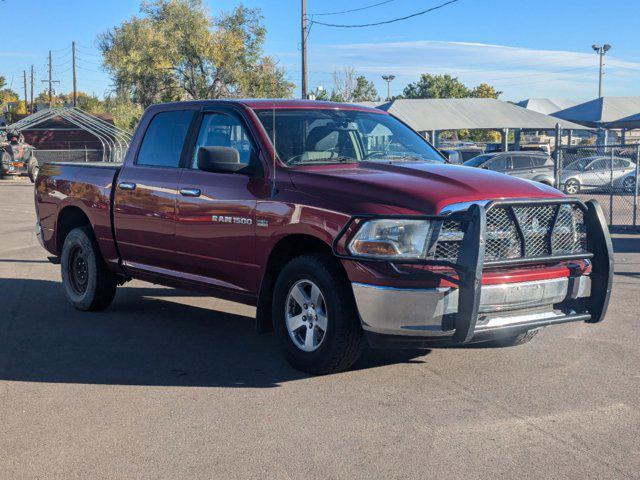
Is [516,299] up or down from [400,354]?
up

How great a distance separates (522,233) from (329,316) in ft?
4.53

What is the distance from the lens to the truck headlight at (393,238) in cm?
533

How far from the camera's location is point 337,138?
22.6ft

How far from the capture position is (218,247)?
263 inches

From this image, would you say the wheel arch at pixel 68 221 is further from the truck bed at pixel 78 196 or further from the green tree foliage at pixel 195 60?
the green tree foliage at pixel 195 60

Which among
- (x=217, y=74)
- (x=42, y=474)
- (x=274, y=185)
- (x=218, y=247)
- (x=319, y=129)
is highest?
(x=217, y=74)

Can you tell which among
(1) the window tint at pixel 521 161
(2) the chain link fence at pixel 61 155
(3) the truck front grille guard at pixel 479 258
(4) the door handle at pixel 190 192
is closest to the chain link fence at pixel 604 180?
(1) the window tint at pixel 521 161

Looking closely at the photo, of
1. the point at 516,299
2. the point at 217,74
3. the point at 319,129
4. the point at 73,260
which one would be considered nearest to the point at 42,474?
the point at 516,299

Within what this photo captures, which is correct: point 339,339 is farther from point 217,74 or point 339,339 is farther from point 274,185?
point 217,74

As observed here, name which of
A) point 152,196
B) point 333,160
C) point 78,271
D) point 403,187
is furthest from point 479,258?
point 78,271

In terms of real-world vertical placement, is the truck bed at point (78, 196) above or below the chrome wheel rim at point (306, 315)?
above

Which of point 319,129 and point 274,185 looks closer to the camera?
point 274,185

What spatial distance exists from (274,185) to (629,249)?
30.9ft

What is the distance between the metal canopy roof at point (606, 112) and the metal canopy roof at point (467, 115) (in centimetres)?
56
